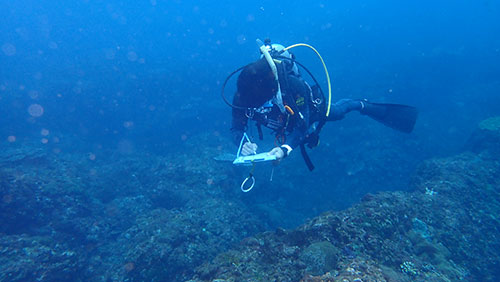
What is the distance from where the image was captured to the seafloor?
131 inches

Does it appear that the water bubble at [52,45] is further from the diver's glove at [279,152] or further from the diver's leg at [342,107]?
the diver's glove at [279,152]

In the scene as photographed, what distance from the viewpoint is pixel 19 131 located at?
13.6m

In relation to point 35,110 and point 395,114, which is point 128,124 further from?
point 395,114

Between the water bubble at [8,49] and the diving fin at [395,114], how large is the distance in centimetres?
3761

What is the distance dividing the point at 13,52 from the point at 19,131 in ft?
74.5

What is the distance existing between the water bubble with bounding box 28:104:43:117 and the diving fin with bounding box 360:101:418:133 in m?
18.9

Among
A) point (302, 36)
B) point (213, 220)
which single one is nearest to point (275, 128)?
point (213, 220)

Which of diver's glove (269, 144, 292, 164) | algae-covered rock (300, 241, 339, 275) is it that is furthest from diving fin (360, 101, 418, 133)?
algae-covered rock (300, 241, 339, 275)

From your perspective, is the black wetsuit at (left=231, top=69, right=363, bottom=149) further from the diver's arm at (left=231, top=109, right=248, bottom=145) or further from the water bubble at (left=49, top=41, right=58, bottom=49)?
the water bubble at (left=49, top=41, right=58, bottom=49)

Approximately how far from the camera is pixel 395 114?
656 centimetres

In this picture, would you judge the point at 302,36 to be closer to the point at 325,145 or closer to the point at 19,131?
the point at 325,145

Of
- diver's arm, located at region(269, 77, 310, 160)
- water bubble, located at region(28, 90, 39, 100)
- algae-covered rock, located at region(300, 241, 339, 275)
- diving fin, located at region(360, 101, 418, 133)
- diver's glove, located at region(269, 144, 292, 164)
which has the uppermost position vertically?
water bubble, located at region(28, 90, 39, 100)

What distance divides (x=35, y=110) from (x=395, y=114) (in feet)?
65.8

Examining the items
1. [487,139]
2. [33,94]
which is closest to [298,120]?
[487,139]
